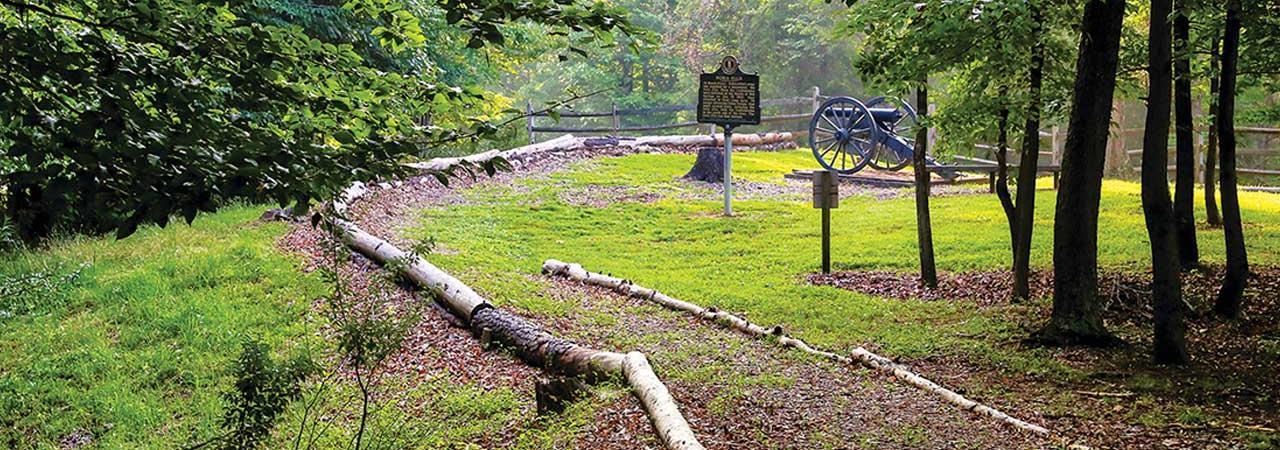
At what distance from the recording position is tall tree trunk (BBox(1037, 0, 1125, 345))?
637 centimetres

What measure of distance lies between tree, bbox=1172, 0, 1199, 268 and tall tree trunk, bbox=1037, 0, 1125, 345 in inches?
29.7

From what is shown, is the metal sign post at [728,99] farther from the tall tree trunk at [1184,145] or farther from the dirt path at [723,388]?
the tall tree trunk at [1184,145]

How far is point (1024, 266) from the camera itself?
8.12 meters

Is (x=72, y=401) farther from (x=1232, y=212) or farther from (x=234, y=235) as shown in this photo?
(x=1232, y=212)

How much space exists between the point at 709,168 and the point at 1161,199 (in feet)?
43.2

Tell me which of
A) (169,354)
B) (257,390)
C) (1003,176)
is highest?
(1003,176)

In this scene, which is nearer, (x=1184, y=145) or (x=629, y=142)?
(x=1184, y=145)

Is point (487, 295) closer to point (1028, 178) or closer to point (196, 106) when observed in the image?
point (1028, 178)

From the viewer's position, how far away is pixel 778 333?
704 cm

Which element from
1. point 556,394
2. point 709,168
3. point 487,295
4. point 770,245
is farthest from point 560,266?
point 709,168

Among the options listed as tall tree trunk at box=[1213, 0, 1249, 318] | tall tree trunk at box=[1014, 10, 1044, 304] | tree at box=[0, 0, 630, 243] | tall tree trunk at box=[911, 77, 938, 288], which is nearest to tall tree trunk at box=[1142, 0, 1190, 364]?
tall tree trunk at box=[1213, 0, 1249, 318]

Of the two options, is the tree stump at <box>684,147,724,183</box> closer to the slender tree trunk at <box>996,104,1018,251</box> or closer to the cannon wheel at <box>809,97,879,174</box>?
the cannon wheel at <box>809,97,879,174</box>

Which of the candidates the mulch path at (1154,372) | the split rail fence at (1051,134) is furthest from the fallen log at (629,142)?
the mulch path at (1154,372)

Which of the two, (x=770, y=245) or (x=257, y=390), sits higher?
(x=257, y=390)
